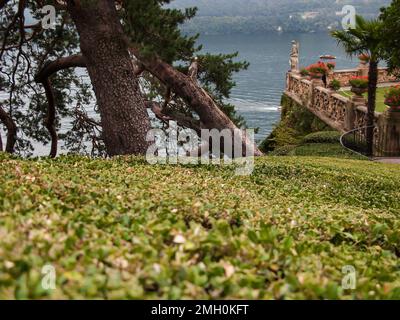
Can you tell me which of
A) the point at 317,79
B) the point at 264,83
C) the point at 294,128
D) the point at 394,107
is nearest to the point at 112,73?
the point at 394,107

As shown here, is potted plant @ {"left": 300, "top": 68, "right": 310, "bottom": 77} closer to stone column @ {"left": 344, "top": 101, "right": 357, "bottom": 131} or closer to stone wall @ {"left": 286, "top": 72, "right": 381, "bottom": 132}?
stone wall @ {"left": 286, "top": 72, "right": 381, "bottom": 132}

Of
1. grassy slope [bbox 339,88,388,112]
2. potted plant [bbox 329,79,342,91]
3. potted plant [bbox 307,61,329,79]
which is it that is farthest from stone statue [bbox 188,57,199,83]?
potted plant [bbox 307,61,329,79]

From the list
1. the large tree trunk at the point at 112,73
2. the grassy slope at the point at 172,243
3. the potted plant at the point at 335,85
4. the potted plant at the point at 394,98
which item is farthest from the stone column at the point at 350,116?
the grassy slope at the point at 172,243

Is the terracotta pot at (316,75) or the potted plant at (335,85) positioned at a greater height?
the terracotta pot at (316,75)

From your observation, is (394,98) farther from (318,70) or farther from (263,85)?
(263,85)

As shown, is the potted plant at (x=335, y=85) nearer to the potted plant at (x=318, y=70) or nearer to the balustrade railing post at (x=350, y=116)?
the potted plant at (x=318, y=70)

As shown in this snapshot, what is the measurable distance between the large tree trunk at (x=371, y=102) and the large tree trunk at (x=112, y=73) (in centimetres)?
1020

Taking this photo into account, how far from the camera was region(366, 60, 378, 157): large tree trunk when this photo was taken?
19125 mm

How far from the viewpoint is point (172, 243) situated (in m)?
3.47

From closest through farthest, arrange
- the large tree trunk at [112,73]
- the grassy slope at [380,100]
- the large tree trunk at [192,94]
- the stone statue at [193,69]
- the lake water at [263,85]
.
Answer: the large tree trunk at [112,73] → the large tree trunk at [192,94] → the stone statue at [193,69] → the grassy slope at [380,100] → the lake water at [263,85]

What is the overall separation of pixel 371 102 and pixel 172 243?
1716 cm

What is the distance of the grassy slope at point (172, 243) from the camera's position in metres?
2.75

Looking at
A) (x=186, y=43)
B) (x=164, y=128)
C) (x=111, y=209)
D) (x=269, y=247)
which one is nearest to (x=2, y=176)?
(x=111, y=209)
